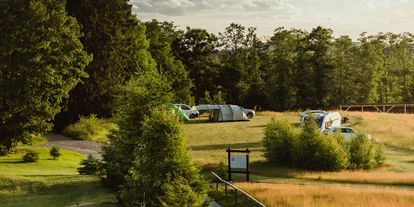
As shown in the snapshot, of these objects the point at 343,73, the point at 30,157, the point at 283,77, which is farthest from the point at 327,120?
the point at 343,73

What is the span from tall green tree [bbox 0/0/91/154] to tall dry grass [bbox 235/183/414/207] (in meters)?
14.2

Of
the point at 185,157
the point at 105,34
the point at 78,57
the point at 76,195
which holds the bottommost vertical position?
the point at 76,195

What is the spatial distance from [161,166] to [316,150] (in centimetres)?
1541

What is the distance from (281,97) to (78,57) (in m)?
55.0

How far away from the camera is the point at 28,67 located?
29.9 meters

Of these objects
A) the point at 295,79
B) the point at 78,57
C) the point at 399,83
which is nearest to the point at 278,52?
the point at 295,79

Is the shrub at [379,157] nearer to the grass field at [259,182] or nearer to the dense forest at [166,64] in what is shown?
the grass field at [259,182]

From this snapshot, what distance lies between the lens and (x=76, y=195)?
23.0 m

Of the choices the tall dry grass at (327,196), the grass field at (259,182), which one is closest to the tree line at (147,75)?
the grass field at (259,182)

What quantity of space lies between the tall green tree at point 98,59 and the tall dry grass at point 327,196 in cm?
2877

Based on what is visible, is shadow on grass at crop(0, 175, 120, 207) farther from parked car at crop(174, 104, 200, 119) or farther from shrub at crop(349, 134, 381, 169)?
parked car at crop(174, 104, 200, 119)

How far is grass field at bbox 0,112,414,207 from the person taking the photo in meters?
21.5

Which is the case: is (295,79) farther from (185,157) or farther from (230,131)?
(185,157)

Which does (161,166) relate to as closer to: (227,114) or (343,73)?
(227,114)
